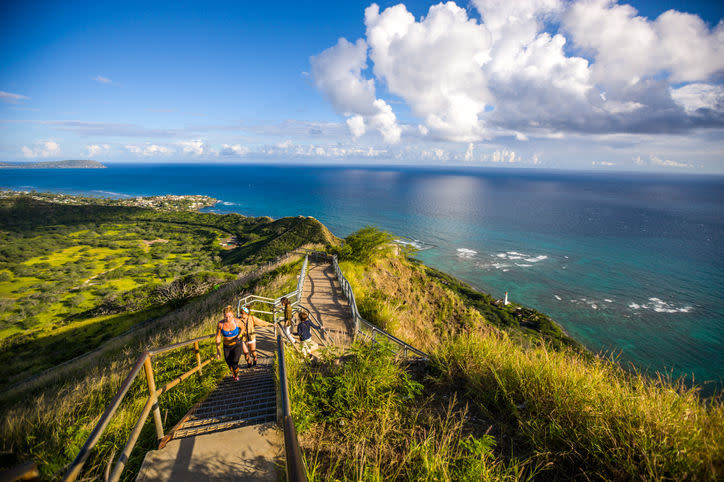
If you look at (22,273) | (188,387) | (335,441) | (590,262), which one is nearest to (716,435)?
(335,441)

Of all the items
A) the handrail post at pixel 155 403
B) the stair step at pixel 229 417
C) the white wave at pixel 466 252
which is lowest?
the white wave at pixel 466 252

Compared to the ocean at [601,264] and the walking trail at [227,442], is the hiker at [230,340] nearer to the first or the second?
the walking trail at [227,442]

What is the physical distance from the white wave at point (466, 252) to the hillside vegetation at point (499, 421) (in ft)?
155

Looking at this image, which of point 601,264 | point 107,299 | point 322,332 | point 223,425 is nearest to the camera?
point 223,425

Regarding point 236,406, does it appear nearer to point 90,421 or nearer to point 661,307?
point 90,421

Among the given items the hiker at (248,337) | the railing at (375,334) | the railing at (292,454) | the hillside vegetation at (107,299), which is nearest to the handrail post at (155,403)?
the hillside vegetation at (107,299)

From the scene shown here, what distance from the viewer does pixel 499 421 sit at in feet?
14.0

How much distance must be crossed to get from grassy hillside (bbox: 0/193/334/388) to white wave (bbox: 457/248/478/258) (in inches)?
947

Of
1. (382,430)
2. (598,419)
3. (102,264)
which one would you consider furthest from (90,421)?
(102,264)

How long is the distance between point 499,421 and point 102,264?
79747 mm

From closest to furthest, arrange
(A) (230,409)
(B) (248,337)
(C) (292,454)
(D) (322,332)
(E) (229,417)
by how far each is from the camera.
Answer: (C) (292,454)
(E) (229,417)
(A) (230,409)
(B) (248,337)
(D) (322,332)

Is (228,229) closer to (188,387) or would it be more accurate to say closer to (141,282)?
(141,282)

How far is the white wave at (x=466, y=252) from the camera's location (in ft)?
165

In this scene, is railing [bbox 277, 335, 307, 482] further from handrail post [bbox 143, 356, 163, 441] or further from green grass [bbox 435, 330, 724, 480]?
green grass [bbox 435, 330, 724, 480]
